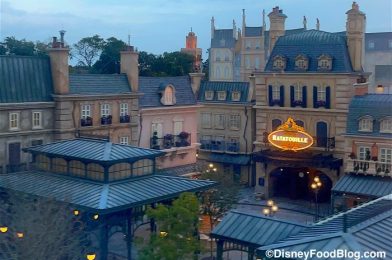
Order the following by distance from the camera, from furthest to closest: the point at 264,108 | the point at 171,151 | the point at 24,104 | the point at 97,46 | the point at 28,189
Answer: the point at 97,46
the point at 264,108
the point at 171,151
the point at 24,104
the point at 28,189

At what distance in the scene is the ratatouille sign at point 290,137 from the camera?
47.1 m


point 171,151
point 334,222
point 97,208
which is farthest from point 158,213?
point 171,151

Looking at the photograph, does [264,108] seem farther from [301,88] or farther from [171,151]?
[171,151]

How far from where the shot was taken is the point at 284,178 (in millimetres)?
51125

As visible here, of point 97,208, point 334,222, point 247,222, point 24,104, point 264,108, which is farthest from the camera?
point 264,108

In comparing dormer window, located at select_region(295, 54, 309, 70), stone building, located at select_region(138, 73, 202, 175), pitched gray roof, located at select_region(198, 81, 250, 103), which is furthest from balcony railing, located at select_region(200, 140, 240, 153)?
dormer window, located at select_region(295, 54, 309, 70)

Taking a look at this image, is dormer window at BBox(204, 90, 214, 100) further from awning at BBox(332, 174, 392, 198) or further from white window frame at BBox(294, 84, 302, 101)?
awning at BBox(332, 174, 392, 198)

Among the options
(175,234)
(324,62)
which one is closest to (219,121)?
(324,62)

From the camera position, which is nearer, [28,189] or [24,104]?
[28,189]

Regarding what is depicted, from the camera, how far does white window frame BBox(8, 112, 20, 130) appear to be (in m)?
38.3

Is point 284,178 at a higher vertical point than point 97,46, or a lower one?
lower

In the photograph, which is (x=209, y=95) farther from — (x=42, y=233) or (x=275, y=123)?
(x=42, y=233)

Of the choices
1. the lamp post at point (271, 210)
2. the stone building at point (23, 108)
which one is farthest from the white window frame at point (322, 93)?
the stone building at point (23, 108)

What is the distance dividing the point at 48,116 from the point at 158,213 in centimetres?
1705
